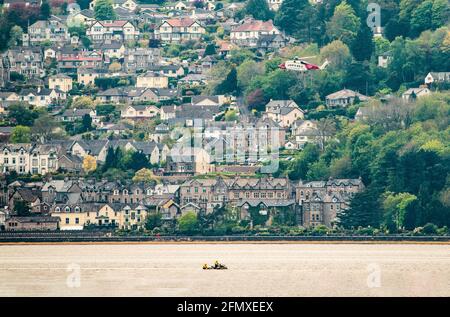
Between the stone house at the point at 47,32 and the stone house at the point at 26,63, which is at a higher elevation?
the stone house at the point at 47,32

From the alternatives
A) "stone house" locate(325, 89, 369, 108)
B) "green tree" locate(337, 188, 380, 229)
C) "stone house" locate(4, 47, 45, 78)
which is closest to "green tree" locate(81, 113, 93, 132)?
"stone house" locate(325, 89, 369, 108)

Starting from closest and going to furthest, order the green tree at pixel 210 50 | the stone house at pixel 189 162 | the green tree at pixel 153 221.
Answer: the green tree at pixel 153 221 → the stone house at pixel 189 162 → the green tree at pixel 210 50

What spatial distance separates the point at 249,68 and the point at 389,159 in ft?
70.4

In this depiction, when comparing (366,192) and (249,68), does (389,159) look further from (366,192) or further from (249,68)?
(249,68)

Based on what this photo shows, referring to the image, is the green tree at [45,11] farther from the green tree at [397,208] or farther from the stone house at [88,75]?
the green tree at [397,208]

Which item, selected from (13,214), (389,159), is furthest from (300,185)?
(13,214)

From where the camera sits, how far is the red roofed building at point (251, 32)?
11950 centimetres

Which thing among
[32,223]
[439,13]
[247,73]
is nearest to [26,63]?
[247,73]

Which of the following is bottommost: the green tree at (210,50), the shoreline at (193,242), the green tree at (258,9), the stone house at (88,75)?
the shoreline at (193,242)

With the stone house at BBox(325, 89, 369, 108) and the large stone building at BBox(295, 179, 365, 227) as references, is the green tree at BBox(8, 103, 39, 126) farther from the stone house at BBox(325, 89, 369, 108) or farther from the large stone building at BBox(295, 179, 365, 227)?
the large stone building at BBox(295, 179, 365, 227)

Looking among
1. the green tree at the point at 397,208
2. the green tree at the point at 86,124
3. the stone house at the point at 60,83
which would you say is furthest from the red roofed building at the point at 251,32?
the green tree at the point at 397,208

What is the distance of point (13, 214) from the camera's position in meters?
93.4

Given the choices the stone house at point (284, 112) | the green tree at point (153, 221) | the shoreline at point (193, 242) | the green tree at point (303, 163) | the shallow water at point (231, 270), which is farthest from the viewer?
the stone house at point (284, 112)

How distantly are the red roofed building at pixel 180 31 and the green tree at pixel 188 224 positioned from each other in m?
33.0
